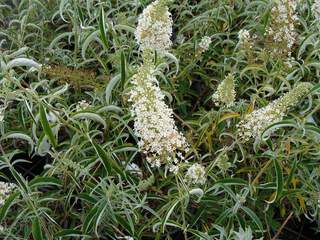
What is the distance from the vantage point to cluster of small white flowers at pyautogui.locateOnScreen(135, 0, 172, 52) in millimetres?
1695

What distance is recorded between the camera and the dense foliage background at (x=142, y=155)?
1.71 metres

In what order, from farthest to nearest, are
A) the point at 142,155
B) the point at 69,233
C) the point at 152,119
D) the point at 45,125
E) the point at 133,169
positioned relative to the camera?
the point at 142,155 < the point at 133,169 < the point at 69,233 < the point at 45,125 < the point at 152,119

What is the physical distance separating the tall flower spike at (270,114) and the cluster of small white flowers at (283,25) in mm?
398

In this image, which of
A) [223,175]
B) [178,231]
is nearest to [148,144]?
[223,175]

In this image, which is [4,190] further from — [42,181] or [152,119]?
[152,119]

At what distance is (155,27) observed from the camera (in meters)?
1.74

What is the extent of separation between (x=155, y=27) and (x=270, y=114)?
0.46 metres

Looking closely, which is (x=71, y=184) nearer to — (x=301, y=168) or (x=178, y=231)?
(x=178, y=231)

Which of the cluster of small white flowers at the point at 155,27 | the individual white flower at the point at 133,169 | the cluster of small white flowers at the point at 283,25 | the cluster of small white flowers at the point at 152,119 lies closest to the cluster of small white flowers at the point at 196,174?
the cluster of small white flowers at the point at 152,119

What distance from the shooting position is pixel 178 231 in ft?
6.50

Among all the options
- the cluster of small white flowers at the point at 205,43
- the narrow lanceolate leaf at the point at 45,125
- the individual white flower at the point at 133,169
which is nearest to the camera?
the narrow lanceolate leaf at the point at 45,125

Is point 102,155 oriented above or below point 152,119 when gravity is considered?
below

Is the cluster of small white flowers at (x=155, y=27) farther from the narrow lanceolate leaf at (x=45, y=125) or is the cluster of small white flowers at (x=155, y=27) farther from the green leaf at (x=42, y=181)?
the green leaf at (x=42, y=181)

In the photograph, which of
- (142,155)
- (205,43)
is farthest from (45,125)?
(205,43)
